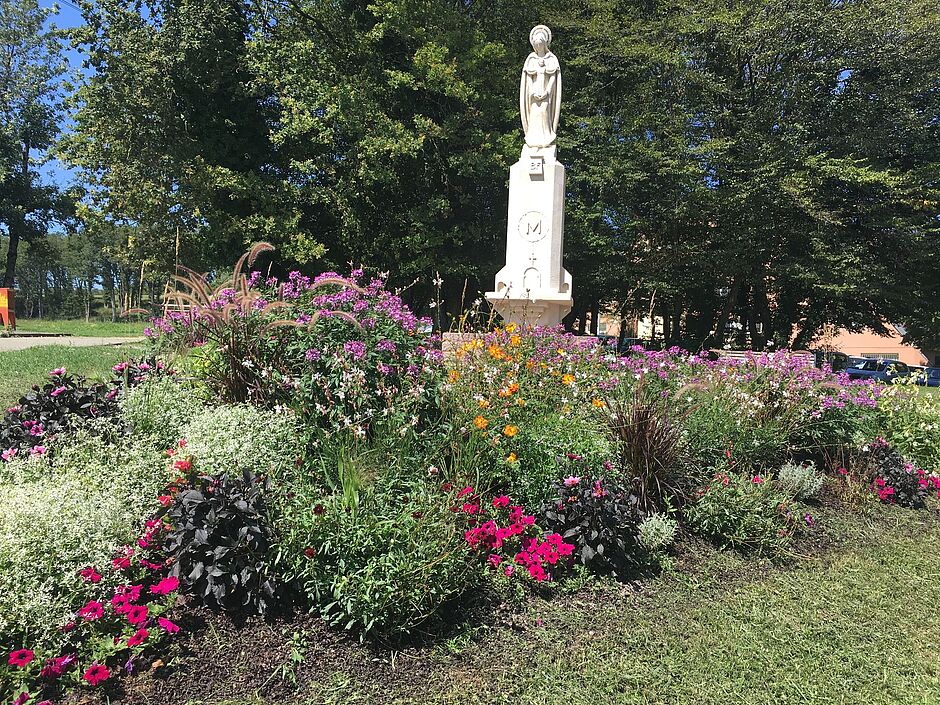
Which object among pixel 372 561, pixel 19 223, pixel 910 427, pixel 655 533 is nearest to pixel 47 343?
pixel 372 561

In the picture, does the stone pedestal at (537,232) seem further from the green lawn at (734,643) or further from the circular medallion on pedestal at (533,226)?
the green lawn at (734,643)

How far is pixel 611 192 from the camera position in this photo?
19.0 metres

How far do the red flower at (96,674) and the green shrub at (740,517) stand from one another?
122 inches

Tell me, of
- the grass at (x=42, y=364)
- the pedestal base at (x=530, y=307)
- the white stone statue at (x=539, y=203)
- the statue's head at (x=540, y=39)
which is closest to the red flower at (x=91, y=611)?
the grass at (x=42, y=364)

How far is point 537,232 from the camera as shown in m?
9.18

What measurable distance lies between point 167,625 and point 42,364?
708 cm

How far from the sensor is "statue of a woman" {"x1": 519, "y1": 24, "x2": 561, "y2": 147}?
30.7 feet

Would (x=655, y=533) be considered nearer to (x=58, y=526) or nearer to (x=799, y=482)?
(x=799, y=482)

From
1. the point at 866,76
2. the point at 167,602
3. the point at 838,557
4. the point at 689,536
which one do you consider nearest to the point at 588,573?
the point at 689,536

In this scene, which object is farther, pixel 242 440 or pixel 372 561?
pixel 242 440

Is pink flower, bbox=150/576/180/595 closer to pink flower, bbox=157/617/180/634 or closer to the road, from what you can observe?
pink flower, bbox=157/617/180/634

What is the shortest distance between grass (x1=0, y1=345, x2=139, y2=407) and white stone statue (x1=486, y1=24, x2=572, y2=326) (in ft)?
17.0

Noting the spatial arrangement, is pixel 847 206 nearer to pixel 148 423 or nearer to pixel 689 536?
pixel 689 536

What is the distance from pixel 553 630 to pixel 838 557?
219 cm
